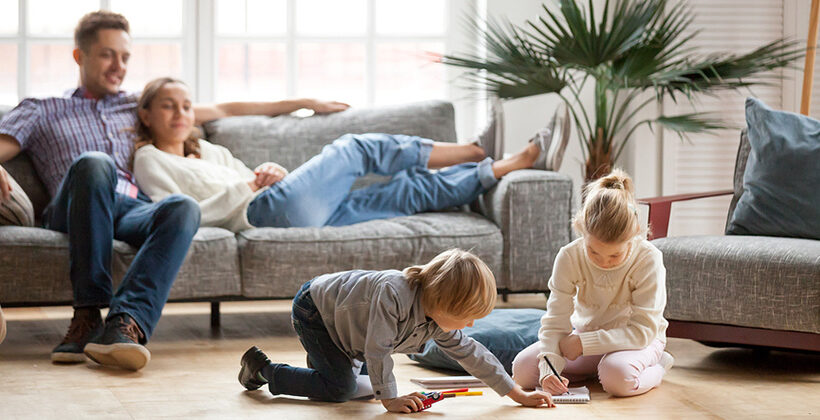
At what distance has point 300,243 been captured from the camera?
306 centimetres

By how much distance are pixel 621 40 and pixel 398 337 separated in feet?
6.26

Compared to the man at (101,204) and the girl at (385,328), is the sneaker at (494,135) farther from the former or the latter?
the girl at (385,328)

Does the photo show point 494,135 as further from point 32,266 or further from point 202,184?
point 32,266

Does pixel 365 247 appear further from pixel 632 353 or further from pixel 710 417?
pixel 710 417

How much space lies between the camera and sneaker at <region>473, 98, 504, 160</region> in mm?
3553

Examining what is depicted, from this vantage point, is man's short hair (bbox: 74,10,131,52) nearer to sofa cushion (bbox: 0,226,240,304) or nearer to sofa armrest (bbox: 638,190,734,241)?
sofa cushion (bbox: 0,226,240,304)

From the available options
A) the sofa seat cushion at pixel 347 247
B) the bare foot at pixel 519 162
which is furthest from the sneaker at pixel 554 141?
the sofa seat cushion at pixel 347 247

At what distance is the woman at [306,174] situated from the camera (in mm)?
3162

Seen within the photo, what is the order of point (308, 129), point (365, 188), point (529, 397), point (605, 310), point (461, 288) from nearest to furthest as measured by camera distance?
point (461, 288) → point (529, 397) → point (605, 310) → point (365, 188) → point (308, 129)

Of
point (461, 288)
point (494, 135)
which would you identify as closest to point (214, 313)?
point (494, 135)

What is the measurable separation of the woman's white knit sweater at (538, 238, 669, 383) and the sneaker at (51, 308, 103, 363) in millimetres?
1238

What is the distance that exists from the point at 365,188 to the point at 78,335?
45.6 inches

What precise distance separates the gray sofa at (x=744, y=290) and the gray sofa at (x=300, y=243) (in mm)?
537

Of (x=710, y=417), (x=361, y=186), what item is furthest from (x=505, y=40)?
(x=710, y=417)
